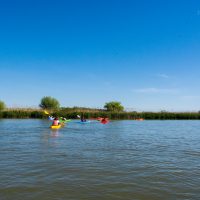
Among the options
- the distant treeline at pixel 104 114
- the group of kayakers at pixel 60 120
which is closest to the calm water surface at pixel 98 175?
the group of kayakers at pixel 60 120

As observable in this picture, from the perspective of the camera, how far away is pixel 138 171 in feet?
36.2

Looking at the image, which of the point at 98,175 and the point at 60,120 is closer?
the point at 98,175

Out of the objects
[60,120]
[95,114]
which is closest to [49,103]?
[95,114]

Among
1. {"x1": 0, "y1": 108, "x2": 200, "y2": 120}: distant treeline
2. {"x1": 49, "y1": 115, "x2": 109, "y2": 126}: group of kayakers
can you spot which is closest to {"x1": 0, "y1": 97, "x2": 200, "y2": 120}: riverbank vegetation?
{"x1": 0, "y1": 108, "x2": 200, "y2": 120}: distant treeline

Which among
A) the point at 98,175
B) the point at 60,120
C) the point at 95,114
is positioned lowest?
the point at 98,175

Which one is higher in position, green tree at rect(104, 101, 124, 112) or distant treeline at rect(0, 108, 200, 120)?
green tree at rect(104, 101, 124, 112)

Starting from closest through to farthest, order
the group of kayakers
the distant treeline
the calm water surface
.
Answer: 1. the calm water surface
2. the group of kayakers
3. the distant treeline

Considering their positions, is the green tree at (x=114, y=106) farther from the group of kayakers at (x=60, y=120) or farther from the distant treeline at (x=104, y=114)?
the group of kayakers at (x=60, y=120)

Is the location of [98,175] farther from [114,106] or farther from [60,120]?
[114,106]

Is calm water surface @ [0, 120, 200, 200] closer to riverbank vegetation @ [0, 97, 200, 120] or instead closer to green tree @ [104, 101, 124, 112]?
riverbank vegetation @ [0, 97, 200, 120]

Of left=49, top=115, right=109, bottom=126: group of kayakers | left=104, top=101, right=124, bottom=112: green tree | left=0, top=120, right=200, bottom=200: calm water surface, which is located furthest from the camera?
left=104, top=101, right=124, bottom=112: green tree

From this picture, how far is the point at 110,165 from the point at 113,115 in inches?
1894

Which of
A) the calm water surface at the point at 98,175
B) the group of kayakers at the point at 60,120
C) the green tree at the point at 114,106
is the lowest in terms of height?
the calm water surface at the point at 98,175

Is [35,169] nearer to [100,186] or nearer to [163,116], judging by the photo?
[100,186]
